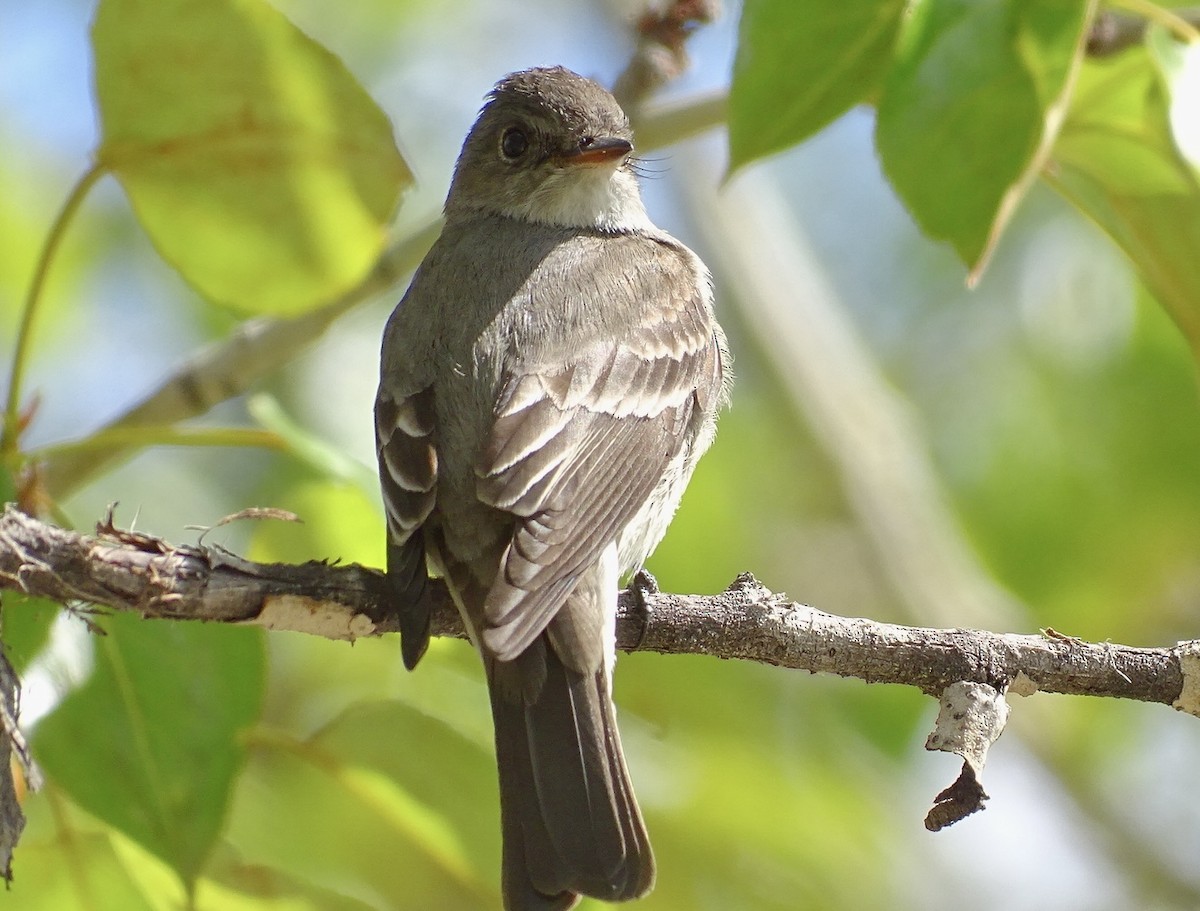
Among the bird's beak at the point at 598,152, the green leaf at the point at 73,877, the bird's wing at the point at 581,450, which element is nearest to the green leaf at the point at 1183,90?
Answer: the bird's wing at the point at 581,450

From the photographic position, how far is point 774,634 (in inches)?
118

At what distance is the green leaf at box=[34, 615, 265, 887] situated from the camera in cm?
271

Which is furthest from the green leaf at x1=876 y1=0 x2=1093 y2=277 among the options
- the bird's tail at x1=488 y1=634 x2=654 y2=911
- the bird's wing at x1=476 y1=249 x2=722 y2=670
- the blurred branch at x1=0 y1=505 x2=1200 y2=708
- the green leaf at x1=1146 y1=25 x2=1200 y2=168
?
the bird's tail at x1=488 y1=634 x2=654 y2=911

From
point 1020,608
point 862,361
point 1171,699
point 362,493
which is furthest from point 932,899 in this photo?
point 362,493

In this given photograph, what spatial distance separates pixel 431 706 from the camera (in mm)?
4074

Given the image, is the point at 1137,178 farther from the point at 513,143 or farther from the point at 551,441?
the point at 513,143

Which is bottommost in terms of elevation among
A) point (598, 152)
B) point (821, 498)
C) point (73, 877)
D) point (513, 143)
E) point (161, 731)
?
point (821, 498)

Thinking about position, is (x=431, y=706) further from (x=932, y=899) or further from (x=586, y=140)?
(x=932, y=899)

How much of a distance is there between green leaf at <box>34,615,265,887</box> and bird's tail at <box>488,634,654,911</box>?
2.06 ft

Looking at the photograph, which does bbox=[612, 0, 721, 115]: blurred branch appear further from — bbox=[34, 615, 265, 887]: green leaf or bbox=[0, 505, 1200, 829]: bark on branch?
bbox=[34, 615, 265, 887]: green leaf

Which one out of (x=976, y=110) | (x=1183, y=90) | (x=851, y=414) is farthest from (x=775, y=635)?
(x=851, y=414)

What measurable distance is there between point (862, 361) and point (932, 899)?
83.7 inches

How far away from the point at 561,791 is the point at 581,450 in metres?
0.80

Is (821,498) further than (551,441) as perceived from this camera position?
Yes
